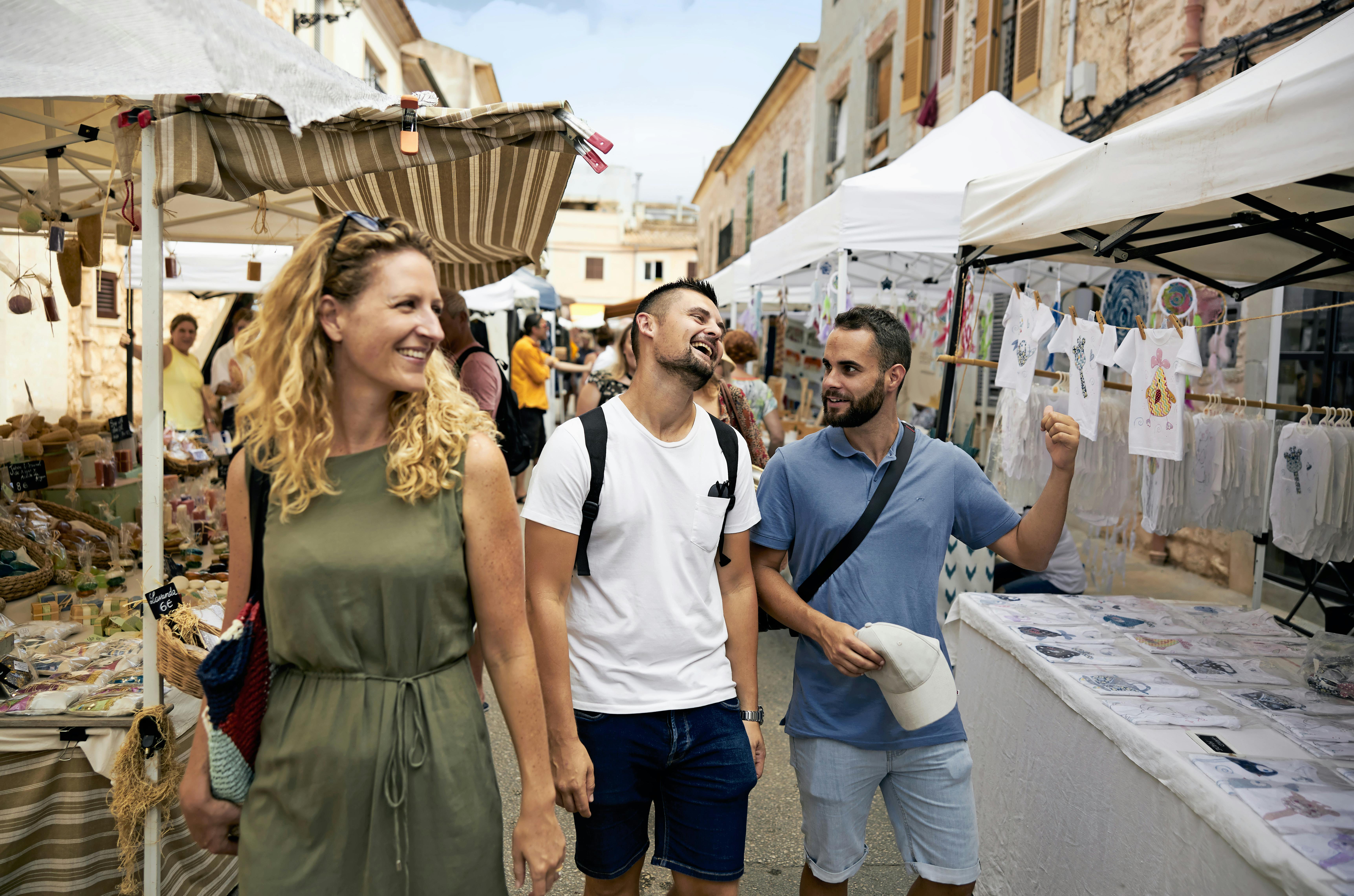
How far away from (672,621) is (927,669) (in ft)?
2.08

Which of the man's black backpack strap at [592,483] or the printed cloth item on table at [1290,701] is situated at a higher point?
the man's black backpack strap at [592,483]

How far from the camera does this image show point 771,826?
135 inches

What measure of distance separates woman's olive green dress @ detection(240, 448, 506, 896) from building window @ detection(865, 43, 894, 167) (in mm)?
14329

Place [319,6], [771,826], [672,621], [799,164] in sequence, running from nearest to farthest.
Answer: [672,621] < [771,826] < [319,6] < [799,164]

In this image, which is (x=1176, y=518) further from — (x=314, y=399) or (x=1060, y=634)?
(x=314, y=399)

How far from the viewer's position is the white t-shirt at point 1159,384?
349 cm

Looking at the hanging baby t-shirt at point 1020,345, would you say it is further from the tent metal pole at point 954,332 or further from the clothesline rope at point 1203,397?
the tent metal pole at point 954,332

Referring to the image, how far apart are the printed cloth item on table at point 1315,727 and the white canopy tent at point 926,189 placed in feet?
12.3

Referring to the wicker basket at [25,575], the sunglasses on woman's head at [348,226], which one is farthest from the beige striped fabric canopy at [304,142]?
the wicker basket at [25,575]

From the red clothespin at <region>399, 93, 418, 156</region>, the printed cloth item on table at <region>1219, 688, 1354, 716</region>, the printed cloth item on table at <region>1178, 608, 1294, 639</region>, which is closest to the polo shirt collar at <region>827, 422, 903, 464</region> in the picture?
the printed cloth item on table at <region>1219, 688, 1354, 716</region>

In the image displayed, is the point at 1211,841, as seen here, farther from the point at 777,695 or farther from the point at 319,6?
the point at 319,6

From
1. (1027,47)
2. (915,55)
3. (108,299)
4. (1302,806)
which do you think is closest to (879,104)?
(915,55)

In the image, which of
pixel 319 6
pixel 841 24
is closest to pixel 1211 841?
pixel 319 6

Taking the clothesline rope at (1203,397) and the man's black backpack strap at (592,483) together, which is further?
the clothesline rope at (1203,397)
